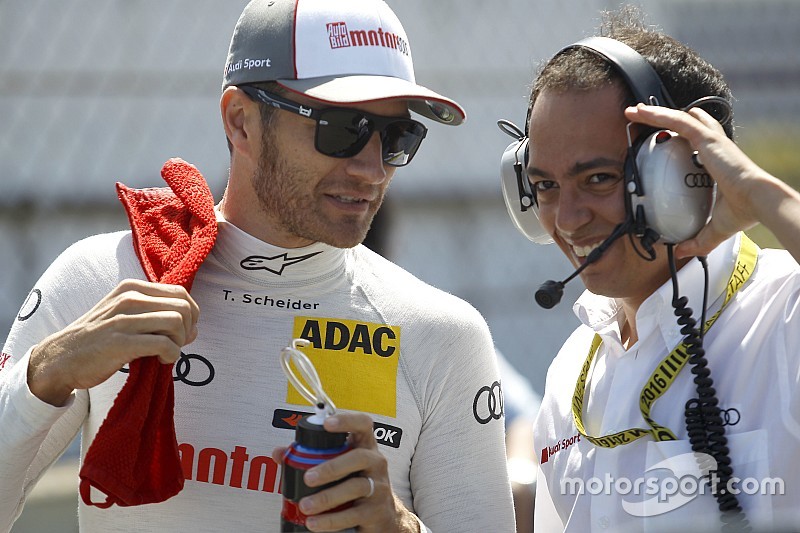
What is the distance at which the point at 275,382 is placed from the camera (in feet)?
6.86

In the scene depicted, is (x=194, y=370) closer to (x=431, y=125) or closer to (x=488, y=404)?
(x=488, y=404)

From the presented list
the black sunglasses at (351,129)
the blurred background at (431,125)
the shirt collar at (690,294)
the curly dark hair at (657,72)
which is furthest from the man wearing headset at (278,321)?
the blurred background at (431,125)

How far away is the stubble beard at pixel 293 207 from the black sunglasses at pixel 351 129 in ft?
0.28

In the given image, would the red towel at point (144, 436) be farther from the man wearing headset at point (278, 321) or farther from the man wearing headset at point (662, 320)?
the man wearing headset at point (662, 320)

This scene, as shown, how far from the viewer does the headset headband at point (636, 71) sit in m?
1.92

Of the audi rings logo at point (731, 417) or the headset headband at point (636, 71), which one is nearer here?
the audi rings logo at point (731, 417)

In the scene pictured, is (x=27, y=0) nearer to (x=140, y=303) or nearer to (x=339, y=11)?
(x=339, y=11)

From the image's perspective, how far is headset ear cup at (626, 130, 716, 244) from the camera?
6.00 feet

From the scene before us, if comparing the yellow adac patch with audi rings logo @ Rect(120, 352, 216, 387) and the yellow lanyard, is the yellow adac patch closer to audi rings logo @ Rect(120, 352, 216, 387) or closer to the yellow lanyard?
audi rings logo @ Rect(120, 352, 216, 387)

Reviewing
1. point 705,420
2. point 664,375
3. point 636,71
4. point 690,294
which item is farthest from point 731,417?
point 636,71

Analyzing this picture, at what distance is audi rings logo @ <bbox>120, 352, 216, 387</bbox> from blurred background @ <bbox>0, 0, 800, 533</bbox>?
49.3 inches

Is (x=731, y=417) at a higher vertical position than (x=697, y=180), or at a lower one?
lower

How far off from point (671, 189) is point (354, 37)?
0.69 meters

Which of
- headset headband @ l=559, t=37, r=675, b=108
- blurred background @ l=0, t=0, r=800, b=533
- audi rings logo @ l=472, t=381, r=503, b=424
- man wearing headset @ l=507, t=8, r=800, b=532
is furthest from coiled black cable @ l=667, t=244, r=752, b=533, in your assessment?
blurred background @ l=0, t=0, r=800, b=533
